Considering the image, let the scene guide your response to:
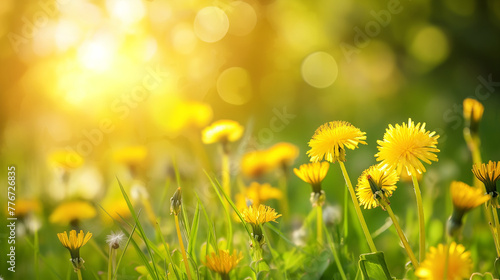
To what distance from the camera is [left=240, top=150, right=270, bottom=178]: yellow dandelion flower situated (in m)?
1.10

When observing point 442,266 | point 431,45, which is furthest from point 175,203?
point 431,45

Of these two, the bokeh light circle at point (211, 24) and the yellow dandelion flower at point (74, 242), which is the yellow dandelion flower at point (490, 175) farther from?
the bokeh light circle at point (211, 24)

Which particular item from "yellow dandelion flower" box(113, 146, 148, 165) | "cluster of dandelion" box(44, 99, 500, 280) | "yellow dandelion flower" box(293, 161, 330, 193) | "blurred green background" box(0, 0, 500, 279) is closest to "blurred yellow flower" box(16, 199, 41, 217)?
"blurred green background" box(0, 0, 500, 279)

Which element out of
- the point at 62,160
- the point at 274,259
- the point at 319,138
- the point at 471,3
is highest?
the point at 471,3

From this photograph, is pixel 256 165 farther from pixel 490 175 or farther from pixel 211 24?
pixel 211 24

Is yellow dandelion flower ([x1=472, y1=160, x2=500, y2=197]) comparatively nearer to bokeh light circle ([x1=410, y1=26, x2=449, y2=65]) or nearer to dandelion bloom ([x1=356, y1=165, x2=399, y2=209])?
dandelion bloom ([x1=356, y1=165, x2=399, y2=209])

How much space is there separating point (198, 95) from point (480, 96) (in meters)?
1.45

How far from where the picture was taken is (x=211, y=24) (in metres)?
2.69

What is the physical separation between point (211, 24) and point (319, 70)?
2.56 feet

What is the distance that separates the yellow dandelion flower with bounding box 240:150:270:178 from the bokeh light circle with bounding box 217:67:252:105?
66.1 inches

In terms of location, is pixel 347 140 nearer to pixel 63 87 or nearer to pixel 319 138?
pixel 319 138

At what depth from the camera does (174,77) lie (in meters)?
2.47

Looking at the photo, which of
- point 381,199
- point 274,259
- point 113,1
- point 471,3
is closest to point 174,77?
point 113,1

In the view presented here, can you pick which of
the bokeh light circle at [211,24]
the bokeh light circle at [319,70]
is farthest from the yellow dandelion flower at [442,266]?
the bokeh light circle at [319,70]
